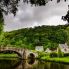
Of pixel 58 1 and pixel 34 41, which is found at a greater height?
pixel 34 41

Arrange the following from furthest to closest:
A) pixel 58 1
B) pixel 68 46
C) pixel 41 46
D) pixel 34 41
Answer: pixel 34 41
pixel 41 46
pixel 68 46
pixel 58 1

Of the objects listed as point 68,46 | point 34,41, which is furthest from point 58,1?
point 34,41

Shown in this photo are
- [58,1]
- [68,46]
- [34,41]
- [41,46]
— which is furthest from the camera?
[34,41]

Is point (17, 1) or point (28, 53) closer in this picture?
point (17, 1)

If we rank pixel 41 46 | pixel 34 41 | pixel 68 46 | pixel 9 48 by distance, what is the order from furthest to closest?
pixel 34 41, pixel 41 46, pixel 68 46, pixel 9 48

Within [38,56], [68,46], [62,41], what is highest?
[62,41]

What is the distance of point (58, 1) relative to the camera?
11602 millimetres

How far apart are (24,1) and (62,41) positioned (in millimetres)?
172441

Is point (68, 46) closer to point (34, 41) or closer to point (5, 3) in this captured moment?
point (34, 41)

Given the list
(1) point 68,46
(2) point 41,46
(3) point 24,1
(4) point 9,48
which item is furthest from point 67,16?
(2) point 41,46

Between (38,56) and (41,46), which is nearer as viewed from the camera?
(38,56)

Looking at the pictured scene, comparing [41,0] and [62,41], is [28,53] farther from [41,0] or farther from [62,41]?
[41,0]

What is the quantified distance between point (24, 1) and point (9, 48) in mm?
89807

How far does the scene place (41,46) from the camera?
161 metres
